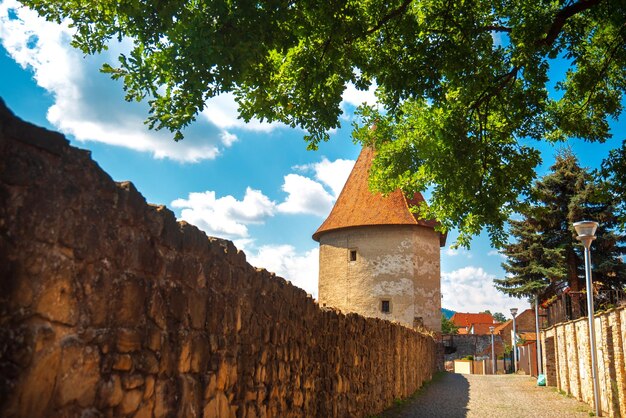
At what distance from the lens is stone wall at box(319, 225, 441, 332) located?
3303cm

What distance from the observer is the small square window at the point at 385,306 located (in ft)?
109

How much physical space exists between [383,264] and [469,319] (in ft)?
255

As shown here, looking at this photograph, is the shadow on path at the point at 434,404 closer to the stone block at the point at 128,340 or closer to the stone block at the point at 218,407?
the stone block at the point at 218,407

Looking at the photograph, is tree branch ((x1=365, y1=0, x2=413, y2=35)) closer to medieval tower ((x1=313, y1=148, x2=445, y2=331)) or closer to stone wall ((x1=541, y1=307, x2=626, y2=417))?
stone wall ((x1=541, y1=307, x2=626, y2=417))

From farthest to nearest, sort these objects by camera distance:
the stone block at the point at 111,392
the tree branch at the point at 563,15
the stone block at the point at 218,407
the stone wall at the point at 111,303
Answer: the tree branch at the point at 563,15, the stone block at the point at 218,407, the stone block at the point at 111,392, the stone wall at the point at 111,303

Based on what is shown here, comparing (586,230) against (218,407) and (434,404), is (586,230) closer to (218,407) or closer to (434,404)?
(434,404)

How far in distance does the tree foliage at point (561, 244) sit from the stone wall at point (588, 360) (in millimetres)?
9981

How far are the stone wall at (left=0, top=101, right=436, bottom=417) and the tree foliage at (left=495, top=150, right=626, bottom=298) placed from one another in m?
27.0

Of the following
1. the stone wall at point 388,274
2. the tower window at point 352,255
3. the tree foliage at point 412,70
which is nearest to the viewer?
the tree foliage at point 412,70

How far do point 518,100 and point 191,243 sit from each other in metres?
9.38

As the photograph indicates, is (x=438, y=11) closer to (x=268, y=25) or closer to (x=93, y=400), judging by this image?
(x=268, y=25)

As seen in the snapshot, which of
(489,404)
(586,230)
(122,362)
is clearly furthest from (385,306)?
(122,362)

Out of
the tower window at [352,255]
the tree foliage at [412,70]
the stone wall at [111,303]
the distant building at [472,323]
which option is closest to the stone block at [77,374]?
the stone wall at [111,303]

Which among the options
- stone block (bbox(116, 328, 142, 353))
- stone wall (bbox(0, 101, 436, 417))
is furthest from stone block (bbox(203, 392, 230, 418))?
stone block (bbox(116, 328, 142, 353))
